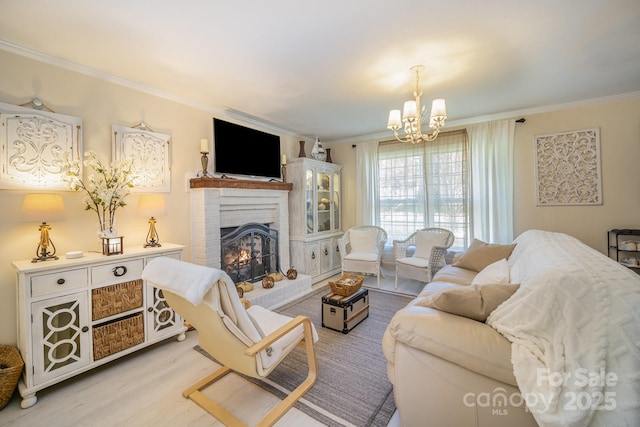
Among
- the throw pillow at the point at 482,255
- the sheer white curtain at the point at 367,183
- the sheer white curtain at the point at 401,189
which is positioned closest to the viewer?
the throw pillow at the point at 482,255

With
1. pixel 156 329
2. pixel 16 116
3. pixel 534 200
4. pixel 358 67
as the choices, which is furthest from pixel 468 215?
pixel 16 116

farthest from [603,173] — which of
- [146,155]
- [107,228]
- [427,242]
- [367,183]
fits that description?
[107,228]

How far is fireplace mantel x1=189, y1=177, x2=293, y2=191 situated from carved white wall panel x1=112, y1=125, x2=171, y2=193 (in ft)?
0.97

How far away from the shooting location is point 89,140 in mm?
2336

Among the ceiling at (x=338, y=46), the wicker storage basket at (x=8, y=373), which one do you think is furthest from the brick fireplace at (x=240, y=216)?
the wicker storage basket at (x=8, y=373)

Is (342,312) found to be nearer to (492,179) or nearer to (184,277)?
(184,277)

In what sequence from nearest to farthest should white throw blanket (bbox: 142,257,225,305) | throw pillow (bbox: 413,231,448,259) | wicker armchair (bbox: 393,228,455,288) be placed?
1. white throw blanket (bbox: 142,257,225,305)
2. wicker armchair (bbox: 393,228,455,288)
3. throw pillow (bbox: 413,231,448,259)

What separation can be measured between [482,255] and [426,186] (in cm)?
157

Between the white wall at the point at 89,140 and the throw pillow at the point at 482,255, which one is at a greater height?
the white wall at the point at 89,140

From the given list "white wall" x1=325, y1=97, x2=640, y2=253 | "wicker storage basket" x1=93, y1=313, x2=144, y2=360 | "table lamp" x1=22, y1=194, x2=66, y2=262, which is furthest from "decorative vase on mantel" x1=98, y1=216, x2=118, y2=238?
"white wall" x1=325, y1=97, x2=640, y2=253

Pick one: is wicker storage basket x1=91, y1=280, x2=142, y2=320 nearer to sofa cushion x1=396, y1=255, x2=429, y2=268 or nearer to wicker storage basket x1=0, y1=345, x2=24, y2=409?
wicker storage basket x1=0, y1=345, x2=24, y2=409

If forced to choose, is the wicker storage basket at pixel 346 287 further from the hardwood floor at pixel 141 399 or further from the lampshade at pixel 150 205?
the lampshade at pixel 150 205

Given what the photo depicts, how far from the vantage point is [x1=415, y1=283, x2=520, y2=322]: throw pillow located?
1.42m

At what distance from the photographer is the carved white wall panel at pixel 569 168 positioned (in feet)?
10.7
